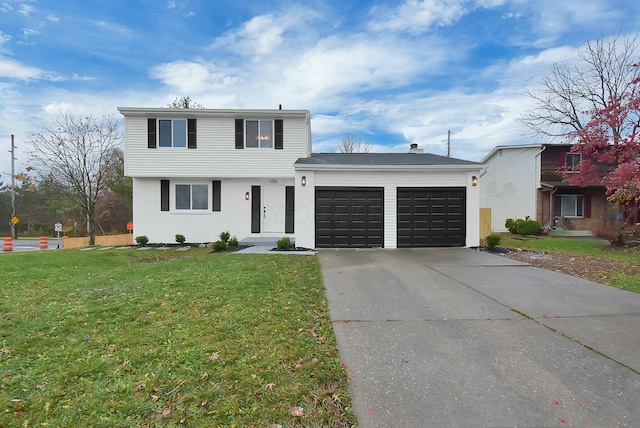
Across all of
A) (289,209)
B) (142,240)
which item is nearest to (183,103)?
(142,240)

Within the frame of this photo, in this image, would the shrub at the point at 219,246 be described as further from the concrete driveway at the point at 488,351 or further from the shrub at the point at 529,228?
the shrub at the point at 529,228

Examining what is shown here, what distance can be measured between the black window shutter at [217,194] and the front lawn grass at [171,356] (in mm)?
8007

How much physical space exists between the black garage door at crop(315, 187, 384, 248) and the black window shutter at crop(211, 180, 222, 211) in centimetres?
491

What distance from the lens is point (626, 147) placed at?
11.9 meters

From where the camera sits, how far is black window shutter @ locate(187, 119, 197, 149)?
1327cm

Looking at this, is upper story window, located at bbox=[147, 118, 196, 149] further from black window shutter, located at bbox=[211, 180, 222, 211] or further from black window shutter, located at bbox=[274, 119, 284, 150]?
black window shutter, located at bbox=[274, 119, 284, 150]

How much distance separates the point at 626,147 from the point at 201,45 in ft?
55.7

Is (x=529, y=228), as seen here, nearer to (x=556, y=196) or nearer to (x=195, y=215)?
(x=556, y=196)

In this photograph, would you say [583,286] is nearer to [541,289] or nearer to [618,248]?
[541,289]

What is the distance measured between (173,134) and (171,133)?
94 millimetres

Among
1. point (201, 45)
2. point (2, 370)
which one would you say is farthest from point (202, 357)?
point (201, 45)

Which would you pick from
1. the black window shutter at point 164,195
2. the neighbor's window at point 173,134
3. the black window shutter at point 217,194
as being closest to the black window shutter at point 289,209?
the black window shutter at point 217,194

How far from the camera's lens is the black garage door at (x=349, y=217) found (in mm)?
11148

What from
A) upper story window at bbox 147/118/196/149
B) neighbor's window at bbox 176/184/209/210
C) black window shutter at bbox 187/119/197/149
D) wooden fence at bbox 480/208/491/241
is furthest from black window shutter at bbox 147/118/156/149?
wooden fence at bbox 480/208/491/241
